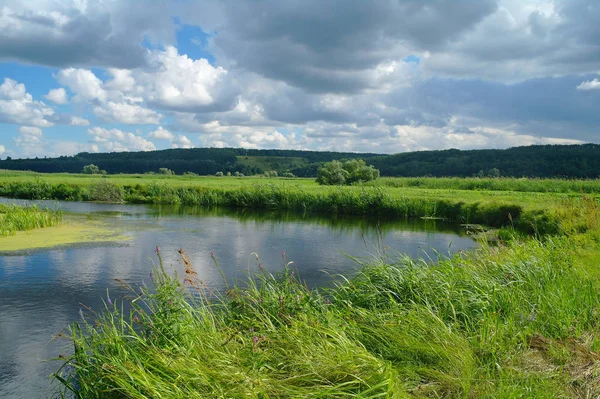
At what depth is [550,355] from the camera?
18.1 ft

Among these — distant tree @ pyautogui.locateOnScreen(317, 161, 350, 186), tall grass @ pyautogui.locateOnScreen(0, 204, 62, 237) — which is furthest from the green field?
distant tree @ pyautogui.locateOnScreen(317, 161, 350, 186)

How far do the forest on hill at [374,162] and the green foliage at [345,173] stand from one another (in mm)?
11995

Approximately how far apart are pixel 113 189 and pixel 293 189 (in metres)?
14.5

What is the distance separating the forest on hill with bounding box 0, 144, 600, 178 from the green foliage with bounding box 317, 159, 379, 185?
472 inches

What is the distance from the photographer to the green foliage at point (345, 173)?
49469mm

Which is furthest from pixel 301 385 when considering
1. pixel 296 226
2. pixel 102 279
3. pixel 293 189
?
pixel 293 189

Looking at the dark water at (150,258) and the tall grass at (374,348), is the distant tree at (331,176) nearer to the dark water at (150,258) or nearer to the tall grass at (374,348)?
the dark water at (150,258)

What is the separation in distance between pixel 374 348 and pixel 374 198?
25.0 m

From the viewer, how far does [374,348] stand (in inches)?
236

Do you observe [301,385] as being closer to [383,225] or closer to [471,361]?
[471,361]

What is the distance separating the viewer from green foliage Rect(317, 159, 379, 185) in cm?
4947

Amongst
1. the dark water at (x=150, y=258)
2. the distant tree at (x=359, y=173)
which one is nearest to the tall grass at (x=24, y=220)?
the dark water at (x=150, y=258)

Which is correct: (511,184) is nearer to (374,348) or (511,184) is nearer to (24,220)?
(24,220)

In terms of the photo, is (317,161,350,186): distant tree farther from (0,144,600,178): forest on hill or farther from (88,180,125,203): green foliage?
(88,180,125,203): green foliage
